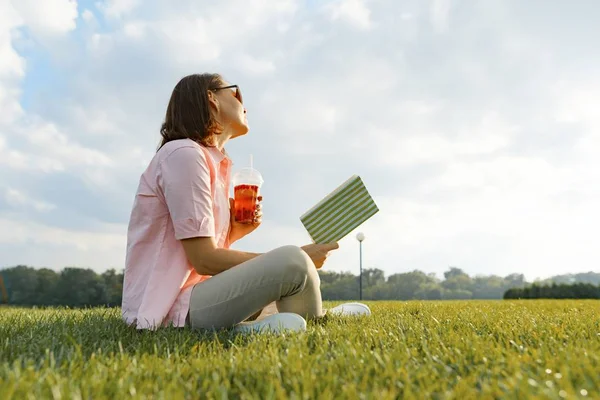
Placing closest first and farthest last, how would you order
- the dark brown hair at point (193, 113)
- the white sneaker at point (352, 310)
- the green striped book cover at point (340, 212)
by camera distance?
the dark brown hair at point (193, 113) < the green striped book cover at point (340, 212) < the white sneaker at point (352, 310)

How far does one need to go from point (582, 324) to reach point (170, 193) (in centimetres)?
276

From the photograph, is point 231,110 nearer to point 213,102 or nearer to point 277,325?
point 213,102

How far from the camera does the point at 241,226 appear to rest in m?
3.69

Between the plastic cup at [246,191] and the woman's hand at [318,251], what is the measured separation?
19.1 inches

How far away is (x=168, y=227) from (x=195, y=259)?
1.02 ft

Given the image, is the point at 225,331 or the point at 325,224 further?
the point at 325,224

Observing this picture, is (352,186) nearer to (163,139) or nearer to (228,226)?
(228,226)

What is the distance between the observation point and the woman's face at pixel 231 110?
350cm

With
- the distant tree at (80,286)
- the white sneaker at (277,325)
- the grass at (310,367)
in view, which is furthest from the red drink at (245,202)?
the distant tree at (80,286)

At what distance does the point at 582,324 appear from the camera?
11.0ft

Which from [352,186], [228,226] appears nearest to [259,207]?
[228,226]

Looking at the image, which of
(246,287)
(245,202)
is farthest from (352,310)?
(246,287)

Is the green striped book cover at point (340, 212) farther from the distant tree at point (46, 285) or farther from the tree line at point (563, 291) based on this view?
the distant tree at point (46, 285)

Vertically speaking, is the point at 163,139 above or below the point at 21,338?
above
